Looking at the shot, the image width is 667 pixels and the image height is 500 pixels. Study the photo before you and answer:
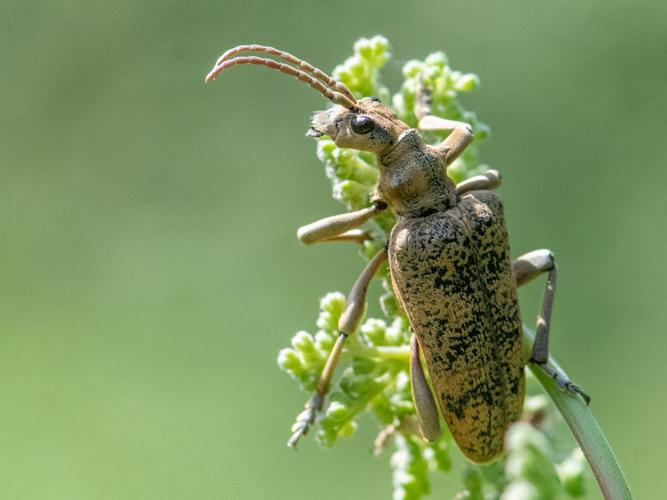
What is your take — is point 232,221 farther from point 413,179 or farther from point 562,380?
point 562,380

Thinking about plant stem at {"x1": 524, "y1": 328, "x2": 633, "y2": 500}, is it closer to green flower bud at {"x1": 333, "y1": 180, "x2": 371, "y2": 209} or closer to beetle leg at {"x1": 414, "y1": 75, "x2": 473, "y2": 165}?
green flower bud at {"x1": 333, "y1": 180, "x2": 371, "y2": 209}

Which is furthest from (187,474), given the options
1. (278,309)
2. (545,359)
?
(545,359)

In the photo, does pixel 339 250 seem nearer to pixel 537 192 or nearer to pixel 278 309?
pixel 278 309

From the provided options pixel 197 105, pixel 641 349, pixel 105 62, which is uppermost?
pixel 105 62

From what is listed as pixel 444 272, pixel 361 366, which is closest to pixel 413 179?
pixel 444 272

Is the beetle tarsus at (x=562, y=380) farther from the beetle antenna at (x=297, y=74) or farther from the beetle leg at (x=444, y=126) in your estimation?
the beetle antenna at (x=297, y=74)

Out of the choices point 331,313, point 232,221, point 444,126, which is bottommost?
point 331,313

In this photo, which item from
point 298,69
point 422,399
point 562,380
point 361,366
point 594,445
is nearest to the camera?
point 594,445
